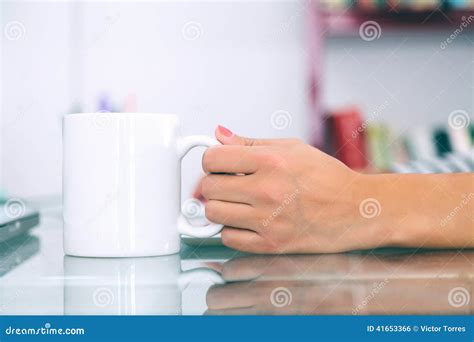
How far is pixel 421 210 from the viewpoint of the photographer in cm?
73

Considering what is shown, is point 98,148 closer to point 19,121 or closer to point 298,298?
point 298,298

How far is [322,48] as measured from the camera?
9.42 feet

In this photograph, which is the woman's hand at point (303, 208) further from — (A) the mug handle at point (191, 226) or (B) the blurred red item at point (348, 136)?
(B) the blurred red item at point (348, 136)

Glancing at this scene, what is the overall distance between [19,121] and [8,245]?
79.3 inches
